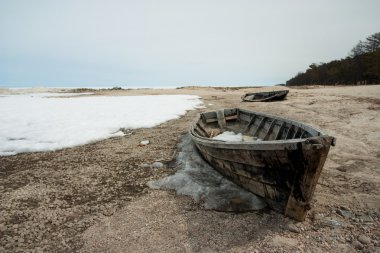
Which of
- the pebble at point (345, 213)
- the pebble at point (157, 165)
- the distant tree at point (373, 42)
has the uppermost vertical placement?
the distant tree at point (373, 42)

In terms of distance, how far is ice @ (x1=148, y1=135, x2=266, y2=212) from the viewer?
5.10 m

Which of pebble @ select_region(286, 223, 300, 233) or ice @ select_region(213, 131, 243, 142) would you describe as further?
ice @ select_region(213, 131, 243, 142)

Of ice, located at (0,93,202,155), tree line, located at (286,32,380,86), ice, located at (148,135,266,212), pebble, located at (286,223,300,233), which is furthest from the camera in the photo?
tree line, located at (286,32,380,86)

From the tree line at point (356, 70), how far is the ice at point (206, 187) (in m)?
45.8

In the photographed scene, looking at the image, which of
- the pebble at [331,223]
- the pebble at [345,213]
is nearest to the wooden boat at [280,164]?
the pebble at [331,223]

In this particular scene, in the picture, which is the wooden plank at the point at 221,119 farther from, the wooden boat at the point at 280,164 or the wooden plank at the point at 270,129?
the wooden boat at the point at 280,164

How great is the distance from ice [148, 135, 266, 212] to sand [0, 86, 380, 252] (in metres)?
0.21

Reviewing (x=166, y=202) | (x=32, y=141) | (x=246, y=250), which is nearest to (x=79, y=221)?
(x=166, y=202)

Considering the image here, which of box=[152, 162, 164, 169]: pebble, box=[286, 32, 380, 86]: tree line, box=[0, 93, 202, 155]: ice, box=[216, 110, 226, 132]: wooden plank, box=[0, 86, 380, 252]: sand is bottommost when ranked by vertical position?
box=[0, 86, 380, 252]: sand

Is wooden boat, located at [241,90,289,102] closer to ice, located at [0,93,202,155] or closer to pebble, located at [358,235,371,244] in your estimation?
ice, located at [0,93,202,155]

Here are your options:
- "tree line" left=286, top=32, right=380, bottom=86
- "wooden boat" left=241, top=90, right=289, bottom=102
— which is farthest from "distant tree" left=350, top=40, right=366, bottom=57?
"wooden boat" left=241, top=90, right=289, bottom=102

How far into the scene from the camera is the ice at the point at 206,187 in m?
5.10

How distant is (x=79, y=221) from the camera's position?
485 centimetres

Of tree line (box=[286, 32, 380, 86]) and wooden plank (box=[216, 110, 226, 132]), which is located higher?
tree line (box=[286, 32, 380, 86])
